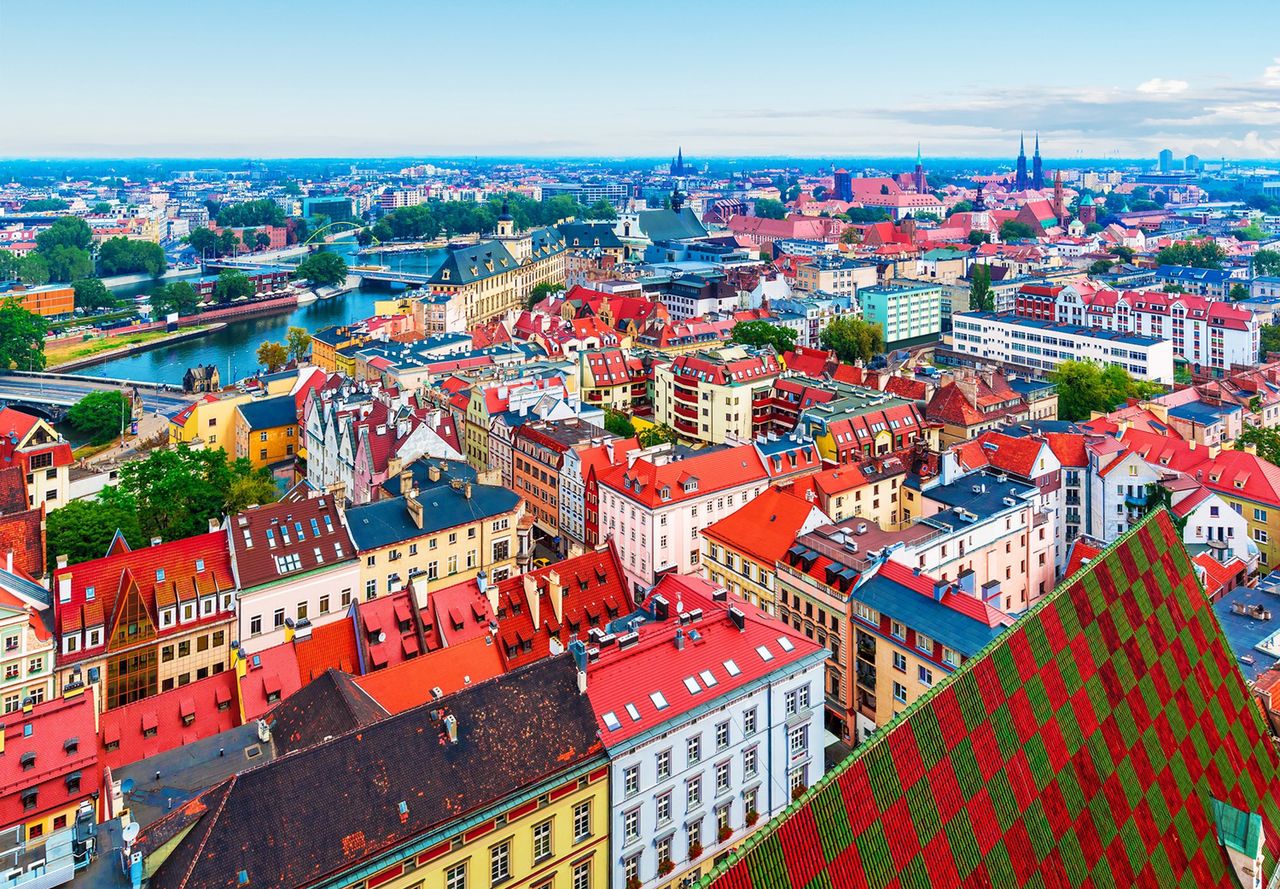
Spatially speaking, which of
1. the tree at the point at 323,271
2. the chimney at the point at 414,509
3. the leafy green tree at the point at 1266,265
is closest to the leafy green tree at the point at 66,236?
the tree at the point at 323,271

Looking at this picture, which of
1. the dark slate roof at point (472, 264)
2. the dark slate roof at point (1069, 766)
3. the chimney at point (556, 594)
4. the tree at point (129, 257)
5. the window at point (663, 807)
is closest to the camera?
the dark slate roof at point (1069, 766)

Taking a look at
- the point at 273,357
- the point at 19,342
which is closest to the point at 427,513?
the point at 273,357

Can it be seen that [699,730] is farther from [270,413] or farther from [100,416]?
[100,416]

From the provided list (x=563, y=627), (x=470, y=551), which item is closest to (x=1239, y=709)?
(x=563, y=627)

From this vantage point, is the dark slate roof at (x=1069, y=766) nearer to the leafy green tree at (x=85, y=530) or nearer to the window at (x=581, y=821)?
the window at (x=581, y=821)

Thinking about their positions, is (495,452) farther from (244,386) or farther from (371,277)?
(371,277)

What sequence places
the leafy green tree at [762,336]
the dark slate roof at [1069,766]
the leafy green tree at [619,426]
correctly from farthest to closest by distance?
the leafy green tree at [762,336], the leafy green tree at [619,426], the dark slate roof at [1069,766]

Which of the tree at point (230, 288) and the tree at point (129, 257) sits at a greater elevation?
the tree at point (129, 257)
